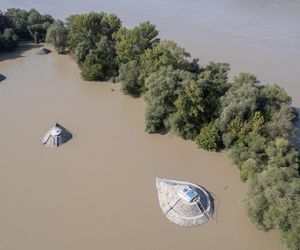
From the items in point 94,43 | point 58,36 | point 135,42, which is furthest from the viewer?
point 58,36

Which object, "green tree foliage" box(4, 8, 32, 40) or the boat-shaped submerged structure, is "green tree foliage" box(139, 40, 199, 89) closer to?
the boat-shaped submerged structure

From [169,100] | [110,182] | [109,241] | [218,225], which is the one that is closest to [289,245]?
[218,225]

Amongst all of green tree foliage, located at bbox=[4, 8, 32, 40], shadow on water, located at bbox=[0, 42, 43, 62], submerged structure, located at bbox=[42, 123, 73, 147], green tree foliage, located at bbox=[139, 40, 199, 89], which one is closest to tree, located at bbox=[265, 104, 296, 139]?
green tree foliage, located at bbox=[139, 40, 199, 89]

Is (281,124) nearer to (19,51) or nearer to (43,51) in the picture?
(43,51)

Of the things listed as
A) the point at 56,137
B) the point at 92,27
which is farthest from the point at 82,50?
the point at 56,137

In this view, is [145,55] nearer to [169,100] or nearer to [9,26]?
[169,100]

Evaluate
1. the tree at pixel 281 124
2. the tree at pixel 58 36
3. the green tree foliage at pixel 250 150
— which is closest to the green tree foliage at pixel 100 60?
the tree at pixel 58 36
